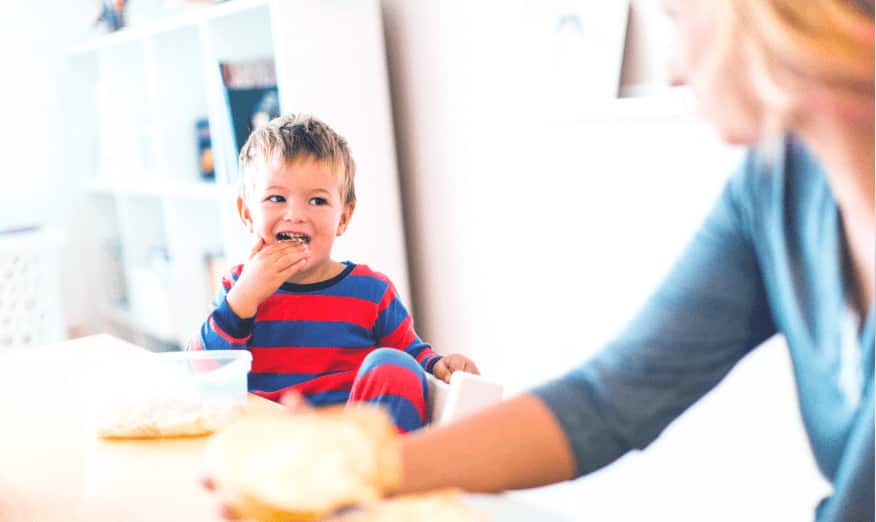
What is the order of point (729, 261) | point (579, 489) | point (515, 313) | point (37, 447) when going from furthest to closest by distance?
1. point (515, 313)
2. point (579, 489)
3. point (37, 447)
4. point (729, 261)

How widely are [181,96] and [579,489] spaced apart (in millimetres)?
1686

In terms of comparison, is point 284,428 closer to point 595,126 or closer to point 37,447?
point 37,447

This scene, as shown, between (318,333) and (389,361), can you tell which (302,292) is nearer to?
(318,333)

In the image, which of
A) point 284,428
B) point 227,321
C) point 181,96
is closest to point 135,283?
point 181,96

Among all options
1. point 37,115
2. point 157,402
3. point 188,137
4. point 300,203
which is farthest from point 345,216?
point 37,115

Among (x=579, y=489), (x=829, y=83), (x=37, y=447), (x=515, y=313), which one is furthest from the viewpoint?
(x=515, y=313)

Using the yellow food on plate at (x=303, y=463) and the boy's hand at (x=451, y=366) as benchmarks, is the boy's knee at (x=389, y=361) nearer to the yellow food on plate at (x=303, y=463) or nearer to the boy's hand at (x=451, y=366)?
the boy's hand at (x=451, y=366)

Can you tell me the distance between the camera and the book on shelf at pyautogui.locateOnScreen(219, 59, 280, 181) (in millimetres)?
1901

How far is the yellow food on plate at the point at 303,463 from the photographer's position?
1.50 feet

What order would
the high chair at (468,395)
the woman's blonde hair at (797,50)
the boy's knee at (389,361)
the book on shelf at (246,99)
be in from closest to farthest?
the woman's blonde hair at (797,50)
the high chair at (468,395)
the boy's knee at (389,361)
the book on shelf at (246,99)

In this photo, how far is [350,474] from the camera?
0.47 metres

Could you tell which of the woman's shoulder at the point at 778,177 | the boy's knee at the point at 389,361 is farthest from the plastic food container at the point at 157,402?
the woman's shoulder at the point at 778,177

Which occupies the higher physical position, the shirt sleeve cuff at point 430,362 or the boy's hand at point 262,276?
the boy's hand at point 262,276

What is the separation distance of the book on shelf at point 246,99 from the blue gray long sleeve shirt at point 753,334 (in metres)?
1.41
